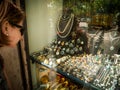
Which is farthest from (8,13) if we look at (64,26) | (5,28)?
(64,26)

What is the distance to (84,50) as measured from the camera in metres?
1.42

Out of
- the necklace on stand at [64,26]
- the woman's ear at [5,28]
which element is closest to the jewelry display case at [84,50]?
the necklace on stand at [64,26]

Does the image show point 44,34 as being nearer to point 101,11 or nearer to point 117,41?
point 101,11

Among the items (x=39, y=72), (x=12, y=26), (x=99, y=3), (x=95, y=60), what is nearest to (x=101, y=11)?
(x=99, y=3)

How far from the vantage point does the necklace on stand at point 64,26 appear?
1.51 m

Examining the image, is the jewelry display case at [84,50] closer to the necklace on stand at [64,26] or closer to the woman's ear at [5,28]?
the necklace on stand at [64,26]

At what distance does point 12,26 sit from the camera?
3.03 feet

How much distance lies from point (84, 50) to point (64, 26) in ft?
1.05

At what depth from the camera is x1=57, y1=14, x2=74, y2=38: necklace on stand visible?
1506mm

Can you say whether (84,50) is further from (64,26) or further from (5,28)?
(5,28)

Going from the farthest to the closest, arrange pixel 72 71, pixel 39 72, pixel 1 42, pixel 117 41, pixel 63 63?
pixel 39 72, pixel 63 63, pixel 72 71, pixel 117 41, pixel 1 42

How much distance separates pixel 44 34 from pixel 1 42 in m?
0.92

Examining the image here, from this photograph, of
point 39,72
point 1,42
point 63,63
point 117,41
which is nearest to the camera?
point 1,42

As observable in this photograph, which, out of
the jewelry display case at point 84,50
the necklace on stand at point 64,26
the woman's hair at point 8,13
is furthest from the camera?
the necklace on stand at point 64,26
